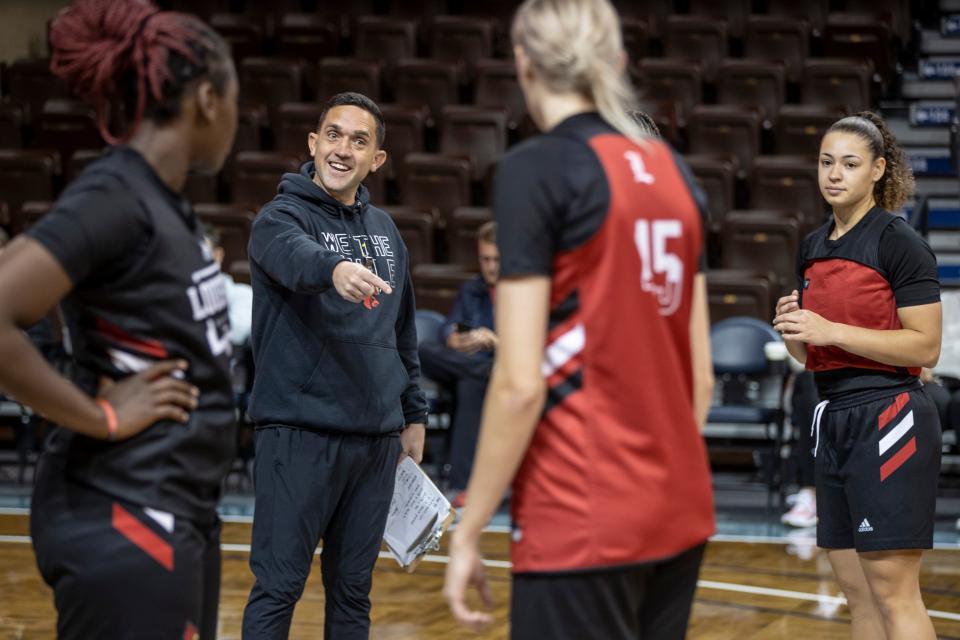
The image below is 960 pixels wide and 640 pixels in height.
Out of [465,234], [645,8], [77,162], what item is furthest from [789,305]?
[645,8]

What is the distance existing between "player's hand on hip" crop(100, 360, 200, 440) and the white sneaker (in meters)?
5.28

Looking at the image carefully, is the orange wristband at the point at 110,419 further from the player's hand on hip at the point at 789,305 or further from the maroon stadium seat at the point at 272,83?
the maroon stadium seat at the point at 272,83

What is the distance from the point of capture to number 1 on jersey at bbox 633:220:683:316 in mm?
1975

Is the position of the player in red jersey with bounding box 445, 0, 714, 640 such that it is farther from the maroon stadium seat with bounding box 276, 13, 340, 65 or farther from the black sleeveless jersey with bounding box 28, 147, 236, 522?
the maroon stadium seat with bounding box 276, 13, 340, 65

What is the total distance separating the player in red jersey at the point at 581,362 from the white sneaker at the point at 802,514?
16.4 ft

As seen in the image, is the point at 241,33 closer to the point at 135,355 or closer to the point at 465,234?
the point at 465,234

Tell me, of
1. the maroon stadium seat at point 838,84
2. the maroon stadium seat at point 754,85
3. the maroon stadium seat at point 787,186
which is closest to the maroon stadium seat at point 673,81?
the maroon stadium seat at point 754,85

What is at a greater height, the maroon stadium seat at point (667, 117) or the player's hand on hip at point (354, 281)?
the maroon stadium seat at point (667, 117)

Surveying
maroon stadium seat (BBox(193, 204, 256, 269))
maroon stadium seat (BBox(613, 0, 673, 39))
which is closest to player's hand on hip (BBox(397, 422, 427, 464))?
maroon stadium seat (BBox(193, 204, 256, 269))

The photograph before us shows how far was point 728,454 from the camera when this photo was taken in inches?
312

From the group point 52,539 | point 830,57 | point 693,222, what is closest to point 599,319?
point 693,222

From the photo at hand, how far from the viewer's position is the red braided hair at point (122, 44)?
2.02 m

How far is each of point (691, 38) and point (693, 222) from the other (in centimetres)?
930

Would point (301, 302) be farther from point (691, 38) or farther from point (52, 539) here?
point (691, 38)
